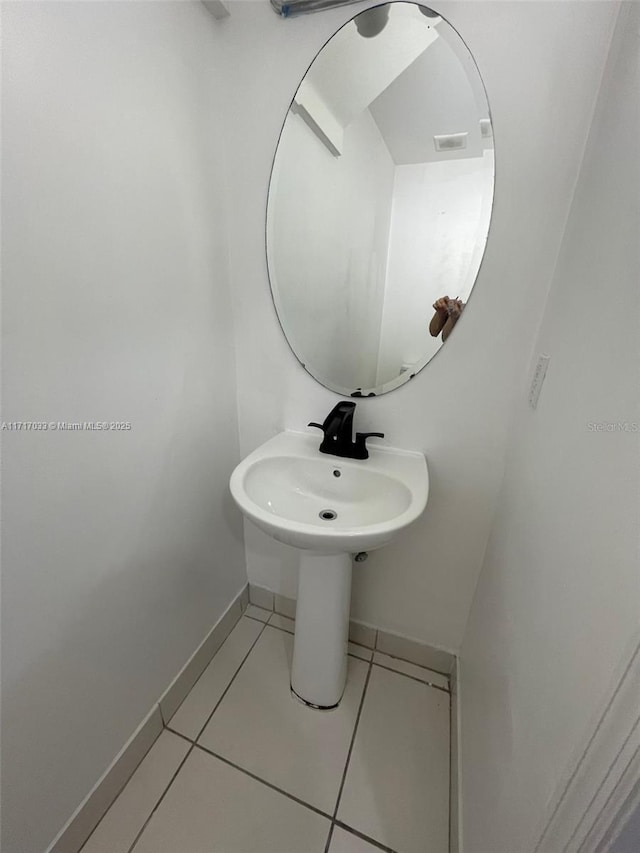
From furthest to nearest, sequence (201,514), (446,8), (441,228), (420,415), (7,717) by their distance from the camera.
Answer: (201,514) → (420,415) → (441,228) → (446,8) → (7,717)

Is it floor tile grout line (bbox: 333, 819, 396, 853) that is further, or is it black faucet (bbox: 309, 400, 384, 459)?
black faucet (bbox: 309, 400, 384, 459)

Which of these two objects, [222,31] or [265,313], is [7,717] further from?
[222,31]

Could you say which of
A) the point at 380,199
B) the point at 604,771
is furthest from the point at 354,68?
the point at 604,771

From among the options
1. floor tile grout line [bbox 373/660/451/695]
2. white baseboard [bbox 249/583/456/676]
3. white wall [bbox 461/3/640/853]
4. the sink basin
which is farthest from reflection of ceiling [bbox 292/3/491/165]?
floor tile grout line [bbox 373/660/451/695]

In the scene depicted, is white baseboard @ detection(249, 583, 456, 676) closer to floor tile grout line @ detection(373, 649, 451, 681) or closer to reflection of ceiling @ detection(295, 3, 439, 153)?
floor tile grout line @ detection(373, 649, 451, 681)

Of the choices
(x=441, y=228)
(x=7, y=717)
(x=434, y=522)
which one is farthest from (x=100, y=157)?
(x=434, y=522)

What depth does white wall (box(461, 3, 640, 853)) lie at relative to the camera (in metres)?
0.42

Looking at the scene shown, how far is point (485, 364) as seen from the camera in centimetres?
92

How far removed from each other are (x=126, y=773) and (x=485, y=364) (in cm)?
149

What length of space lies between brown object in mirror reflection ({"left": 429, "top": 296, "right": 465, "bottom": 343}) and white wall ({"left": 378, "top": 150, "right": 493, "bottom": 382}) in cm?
1

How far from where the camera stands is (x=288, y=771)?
1.01m

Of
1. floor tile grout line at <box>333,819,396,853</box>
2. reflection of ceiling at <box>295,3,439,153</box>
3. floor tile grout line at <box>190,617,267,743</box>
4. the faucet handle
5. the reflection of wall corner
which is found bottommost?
floor tile grout line at <box>190,617,267,743</box>

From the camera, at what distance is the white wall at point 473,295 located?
28.8 inches

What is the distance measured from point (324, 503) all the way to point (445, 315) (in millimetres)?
640
